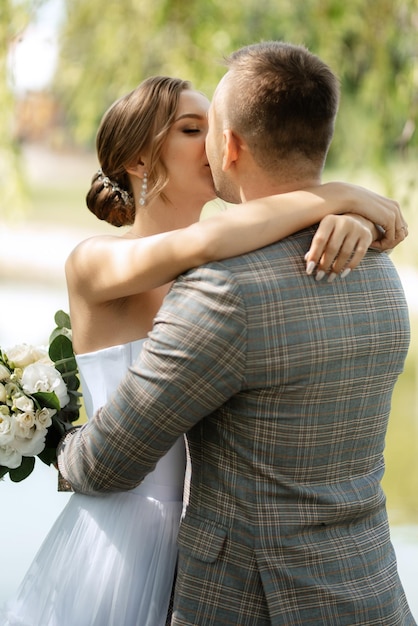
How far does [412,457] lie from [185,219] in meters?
4.45

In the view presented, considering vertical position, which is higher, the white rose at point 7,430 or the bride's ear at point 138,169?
the bride's ear at point 138,169

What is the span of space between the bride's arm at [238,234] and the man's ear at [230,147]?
87mm

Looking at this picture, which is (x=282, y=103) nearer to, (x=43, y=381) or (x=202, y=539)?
(x=202, y=539)

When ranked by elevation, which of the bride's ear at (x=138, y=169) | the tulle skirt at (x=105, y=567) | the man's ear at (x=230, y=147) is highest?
the man's ear at (x=230, y=147)

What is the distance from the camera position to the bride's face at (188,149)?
213 cm

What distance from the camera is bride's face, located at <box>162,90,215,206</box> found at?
6.99 feet

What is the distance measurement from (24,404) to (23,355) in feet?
0.53

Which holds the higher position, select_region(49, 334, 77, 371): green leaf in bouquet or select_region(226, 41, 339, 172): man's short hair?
select_region(226, 41, 339, 172): man's short hair

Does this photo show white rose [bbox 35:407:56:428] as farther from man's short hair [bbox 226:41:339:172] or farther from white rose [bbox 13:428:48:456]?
man's short hair [bbox 226:41:339:172]

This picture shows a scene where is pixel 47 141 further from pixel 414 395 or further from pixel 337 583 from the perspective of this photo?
pixel 337 583

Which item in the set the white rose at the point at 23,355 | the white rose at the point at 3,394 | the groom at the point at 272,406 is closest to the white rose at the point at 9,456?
the white rose at the point at 3,394

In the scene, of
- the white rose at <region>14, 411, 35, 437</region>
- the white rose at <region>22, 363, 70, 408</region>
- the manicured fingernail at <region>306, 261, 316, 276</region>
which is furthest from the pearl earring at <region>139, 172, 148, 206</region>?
the manicured fingernail at <region>306, 261, 316, 276</region>

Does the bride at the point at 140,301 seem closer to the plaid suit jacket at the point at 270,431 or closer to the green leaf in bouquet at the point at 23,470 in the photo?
the plaid suit jacket at the point at 270,431

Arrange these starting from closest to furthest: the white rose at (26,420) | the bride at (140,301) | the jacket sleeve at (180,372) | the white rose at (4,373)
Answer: the jacket sleeve at (180,372), the bride at (140,301), the white rose at (26,420), the white rose at (4,373)
